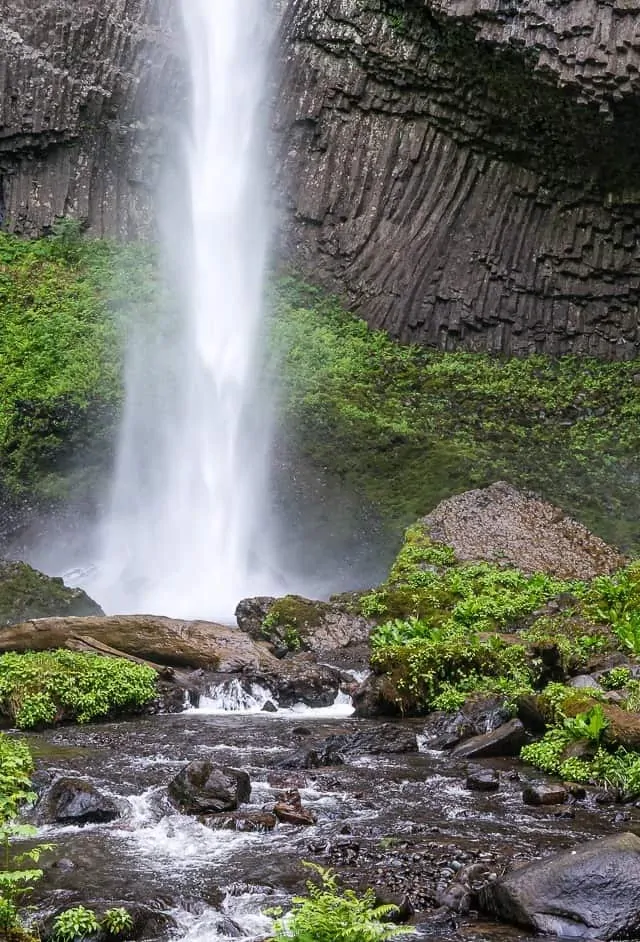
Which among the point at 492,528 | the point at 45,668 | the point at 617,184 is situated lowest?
the point at 45,668

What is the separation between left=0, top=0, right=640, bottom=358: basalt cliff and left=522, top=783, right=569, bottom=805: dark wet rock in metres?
20.3

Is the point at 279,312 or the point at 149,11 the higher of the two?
the point at 149,11

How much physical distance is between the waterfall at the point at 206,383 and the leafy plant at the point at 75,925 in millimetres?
13080

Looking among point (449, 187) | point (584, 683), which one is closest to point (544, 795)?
point (584, 683)

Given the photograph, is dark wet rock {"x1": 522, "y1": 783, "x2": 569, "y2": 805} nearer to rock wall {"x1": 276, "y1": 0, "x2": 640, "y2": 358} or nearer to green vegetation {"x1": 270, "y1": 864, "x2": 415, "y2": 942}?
green vegetation {"x1": 270, "y1": 864, "x2": 415, "y2": 942}

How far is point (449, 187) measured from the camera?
29.2m

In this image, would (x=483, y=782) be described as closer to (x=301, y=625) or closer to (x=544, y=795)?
(x=544, y=795)

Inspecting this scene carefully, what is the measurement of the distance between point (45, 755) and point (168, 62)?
2689cm

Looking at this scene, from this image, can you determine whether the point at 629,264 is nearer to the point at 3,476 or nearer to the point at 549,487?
the point at 549,487

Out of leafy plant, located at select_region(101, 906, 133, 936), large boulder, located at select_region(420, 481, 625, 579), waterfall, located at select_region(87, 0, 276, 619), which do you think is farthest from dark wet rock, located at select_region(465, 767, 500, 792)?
waterfall, located at select_region(87, 0, 276, 619)

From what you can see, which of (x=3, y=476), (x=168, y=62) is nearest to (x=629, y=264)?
(x=168, y=62)

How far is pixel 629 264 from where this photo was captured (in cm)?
2756

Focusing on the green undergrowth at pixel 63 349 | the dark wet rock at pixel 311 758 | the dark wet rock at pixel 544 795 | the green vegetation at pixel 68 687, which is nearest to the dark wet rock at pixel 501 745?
the dark wet rock at pixel 311 758

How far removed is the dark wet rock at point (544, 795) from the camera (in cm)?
783
